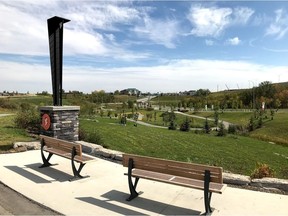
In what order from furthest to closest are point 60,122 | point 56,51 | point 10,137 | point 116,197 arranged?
point 10,137
point 56,51
point 60,122
point 116,197

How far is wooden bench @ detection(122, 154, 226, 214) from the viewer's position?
455cm

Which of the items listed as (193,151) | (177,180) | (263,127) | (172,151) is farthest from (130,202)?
(263,127)

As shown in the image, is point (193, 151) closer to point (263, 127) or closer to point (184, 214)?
point (184, 214)

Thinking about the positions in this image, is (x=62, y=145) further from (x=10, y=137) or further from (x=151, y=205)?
(x=10, y=137)

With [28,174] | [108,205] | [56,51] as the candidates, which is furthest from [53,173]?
[56,51]

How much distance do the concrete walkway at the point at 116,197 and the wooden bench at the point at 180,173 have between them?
0.34 m

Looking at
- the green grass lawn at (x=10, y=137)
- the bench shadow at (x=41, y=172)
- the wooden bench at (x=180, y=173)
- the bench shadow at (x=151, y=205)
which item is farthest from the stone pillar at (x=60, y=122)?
the wooden bench at (x=180, y=173)

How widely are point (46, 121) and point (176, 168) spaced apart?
6.06 metres

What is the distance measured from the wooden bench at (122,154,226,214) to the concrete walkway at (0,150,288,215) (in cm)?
34

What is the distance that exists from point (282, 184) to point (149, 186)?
2.49 meters

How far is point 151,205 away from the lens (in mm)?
5031

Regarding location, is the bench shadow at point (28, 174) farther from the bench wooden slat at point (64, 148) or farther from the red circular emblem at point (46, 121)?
the red circular emblem at point (46, 121)

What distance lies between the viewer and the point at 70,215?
15.2 feet

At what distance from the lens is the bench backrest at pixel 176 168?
4.56 m
